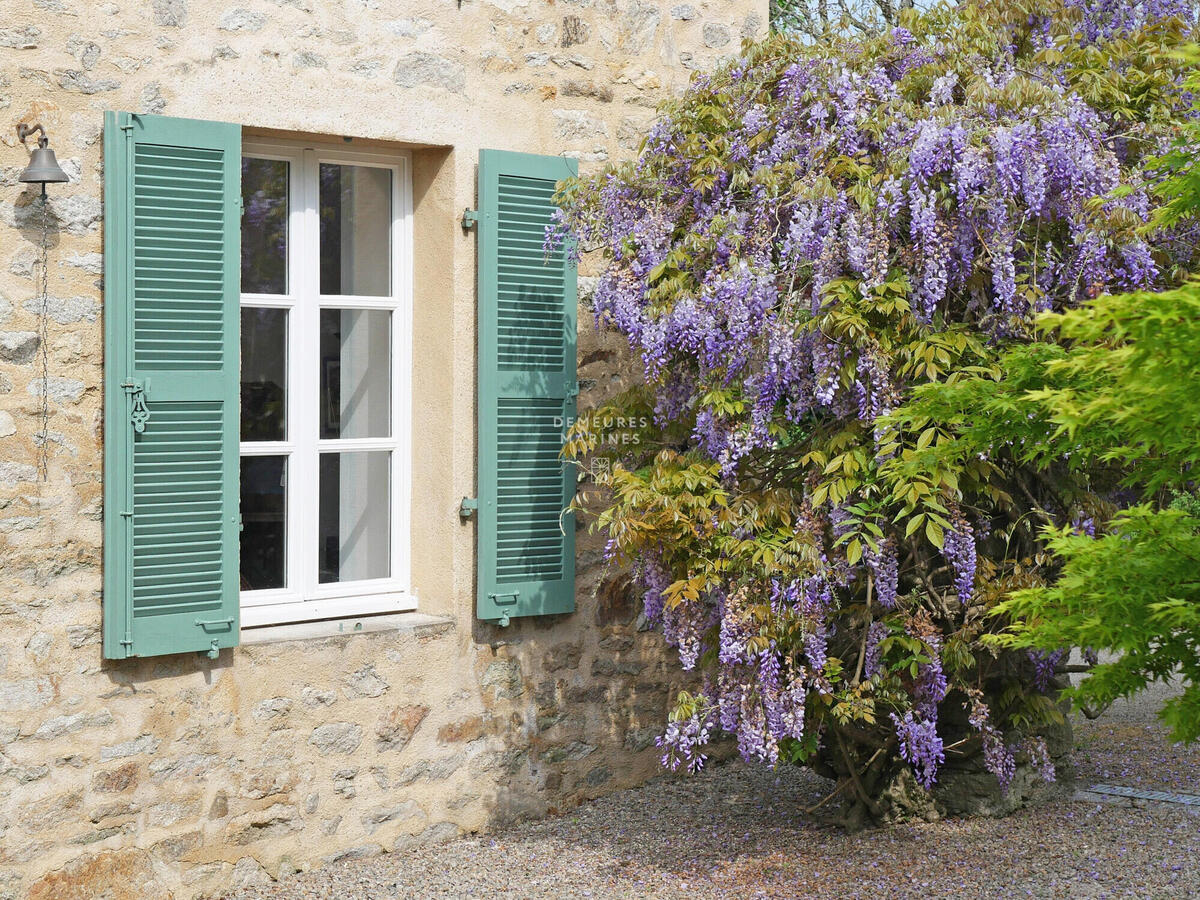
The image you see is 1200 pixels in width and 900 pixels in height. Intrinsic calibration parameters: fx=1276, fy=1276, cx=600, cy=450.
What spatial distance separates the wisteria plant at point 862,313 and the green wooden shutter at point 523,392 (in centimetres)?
35

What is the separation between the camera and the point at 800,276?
3.75m

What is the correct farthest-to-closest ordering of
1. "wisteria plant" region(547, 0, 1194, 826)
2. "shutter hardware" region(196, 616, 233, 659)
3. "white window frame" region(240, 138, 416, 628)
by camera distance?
"white window frame" region(240, 138, 416, 628)
"shutter hardware" region(196, 616, 233, 659)
"wisteria plant" region(547, 0, 1194, 826)

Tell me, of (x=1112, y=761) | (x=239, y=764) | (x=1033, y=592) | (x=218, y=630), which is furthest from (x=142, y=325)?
(x=1112, y=761)

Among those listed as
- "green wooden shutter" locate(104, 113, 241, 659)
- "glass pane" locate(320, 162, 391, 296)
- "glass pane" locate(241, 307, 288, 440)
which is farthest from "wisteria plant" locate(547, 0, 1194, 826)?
"green wooden shutter" locate(104, 113, 241, 659)

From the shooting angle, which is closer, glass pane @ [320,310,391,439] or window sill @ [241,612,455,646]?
window sill @ [241,612,455,646]

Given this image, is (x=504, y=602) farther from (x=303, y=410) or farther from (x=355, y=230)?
(x=355, y=230)

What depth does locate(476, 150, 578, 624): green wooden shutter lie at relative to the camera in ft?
14.5

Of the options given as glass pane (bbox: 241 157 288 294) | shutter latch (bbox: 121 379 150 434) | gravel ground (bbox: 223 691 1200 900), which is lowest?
gravel ground (bbox: 223 691 1200 900)

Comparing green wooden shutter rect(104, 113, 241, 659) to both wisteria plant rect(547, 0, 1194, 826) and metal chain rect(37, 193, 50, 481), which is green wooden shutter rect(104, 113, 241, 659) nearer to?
metal chain rect(37, 193, 50, 481)

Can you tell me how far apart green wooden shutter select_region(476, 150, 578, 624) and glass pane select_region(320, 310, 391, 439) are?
1.19 feet

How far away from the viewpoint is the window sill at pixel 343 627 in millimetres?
4074

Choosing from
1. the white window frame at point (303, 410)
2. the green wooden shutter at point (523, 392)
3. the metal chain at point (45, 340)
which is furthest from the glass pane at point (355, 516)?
the metal chain at point (45, 340)

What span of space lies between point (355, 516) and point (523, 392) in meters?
0.73

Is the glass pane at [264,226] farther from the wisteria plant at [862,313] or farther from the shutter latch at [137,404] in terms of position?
the wisteria plant at [862,313]
